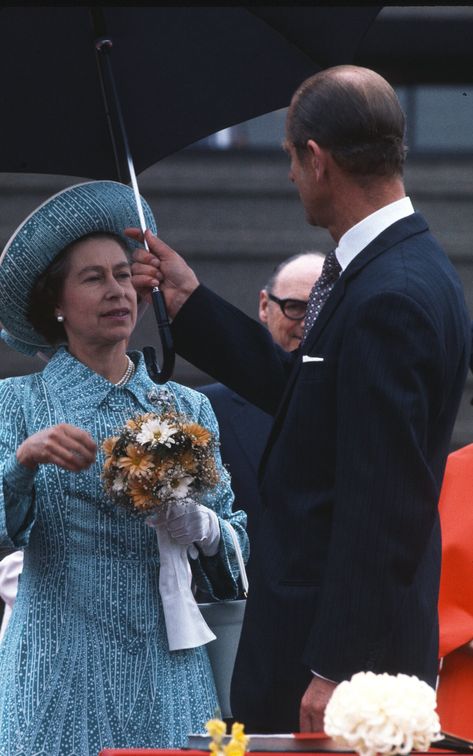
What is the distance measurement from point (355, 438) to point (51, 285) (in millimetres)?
1148

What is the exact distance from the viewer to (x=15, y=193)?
842 centimetres

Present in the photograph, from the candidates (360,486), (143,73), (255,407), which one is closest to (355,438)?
(360,486)

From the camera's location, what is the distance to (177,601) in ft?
10.7

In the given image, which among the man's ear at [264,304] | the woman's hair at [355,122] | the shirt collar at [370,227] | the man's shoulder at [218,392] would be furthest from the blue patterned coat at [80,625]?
the man's ear at [264,304]

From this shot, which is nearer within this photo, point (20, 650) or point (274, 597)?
point (274, 597)

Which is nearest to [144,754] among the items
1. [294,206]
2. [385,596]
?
[385,596]

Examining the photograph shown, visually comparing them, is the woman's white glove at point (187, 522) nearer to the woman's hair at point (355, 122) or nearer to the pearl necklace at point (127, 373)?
the pearl necklace at point (127, 373)

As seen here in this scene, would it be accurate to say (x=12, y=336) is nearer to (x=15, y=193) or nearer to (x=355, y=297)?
(x=355, y=297)

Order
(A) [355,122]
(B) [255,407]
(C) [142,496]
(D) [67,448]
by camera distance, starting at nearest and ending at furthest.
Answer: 1. (A) [355,122]
2. (D) [67,448]
3. (C) [142,496]
4. (B) [255,407]

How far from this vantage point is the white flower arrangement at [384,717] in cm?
174

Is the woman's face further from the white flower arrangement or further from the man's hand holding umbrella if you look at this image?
the white flower arrangement

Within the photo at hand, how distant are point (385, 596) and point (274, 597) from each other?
0.90 ft

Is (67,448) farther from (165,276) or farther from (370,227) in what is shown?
(370,227)

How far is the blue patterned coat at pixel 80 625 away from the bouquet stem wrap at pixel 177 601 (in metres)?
0.04
